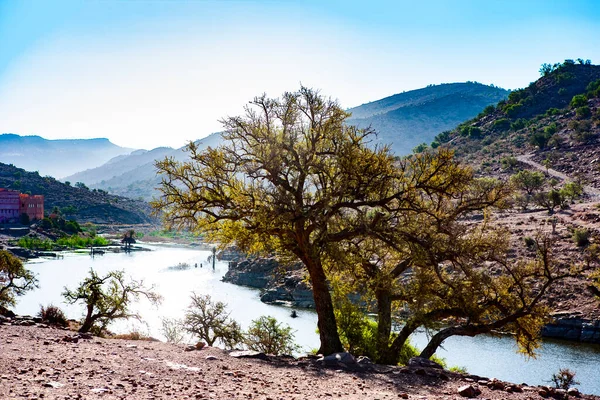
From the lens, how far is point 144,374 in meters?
8.35

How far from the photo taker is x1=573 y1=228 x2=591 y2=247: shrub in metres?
43.2

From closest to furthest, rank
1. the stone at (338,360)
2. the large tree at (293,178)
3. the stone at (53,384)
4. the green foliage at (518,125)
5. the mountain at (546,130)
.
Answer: the stone at (53,384) < the stone at (338,360) < the large tree at (293,178) < the mountain at (546,130) < the green foliage at (518,125)

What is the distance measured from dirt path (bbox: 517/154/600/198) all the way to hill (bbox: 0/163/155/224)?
100413 mm

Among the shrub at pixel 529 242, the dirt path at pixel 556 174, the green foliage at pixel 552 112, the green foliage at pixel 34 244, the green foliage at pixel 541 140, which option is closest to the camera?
the shrub at pixel 529 242

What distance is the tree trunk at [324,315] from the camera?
13.7 metres

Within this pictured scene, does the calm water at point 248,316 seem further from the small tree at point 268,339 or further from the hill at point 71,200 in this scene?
the hill at point 71,200

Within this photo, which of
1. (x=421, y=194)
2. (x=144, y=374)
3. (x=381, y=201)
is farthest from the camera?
(x=421, y=194)

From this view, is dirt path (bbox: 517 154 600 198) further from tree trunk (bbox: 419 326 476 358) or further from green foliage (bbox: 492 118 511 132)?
tree trunk (bbox: 419 326 476 358)

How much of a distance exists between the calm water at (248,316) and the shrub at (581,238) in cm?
1307

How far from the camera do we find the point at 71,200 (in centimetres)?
13975

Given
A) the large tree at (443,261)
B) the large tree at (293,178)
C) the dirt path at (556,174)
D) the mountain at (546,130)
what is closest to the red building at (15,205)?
the mountain at (546,130)

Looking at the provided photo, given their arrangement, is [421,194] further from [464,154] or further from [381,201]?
[464,154]

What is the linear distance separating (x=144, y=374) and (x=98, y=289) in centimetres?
882

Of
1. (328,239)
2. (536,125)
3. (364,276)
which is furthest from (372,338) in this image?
(536,125)
